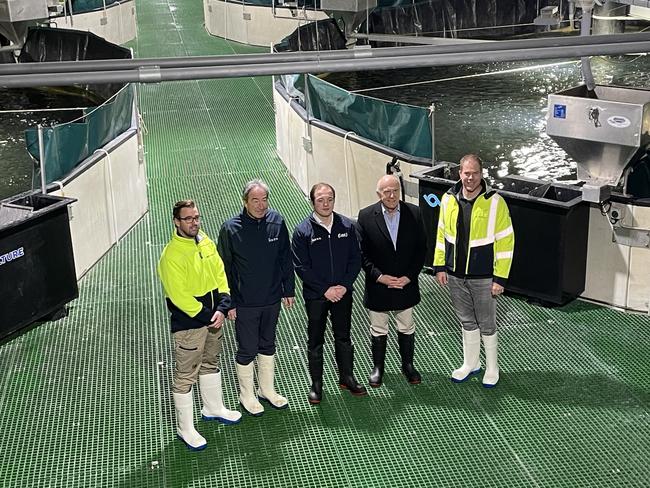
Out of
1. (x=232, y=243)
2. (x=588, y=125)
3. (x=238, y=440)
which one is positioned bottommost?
(x=238, y=440)

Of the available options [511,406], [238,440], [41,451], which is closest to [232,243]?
[238,440]

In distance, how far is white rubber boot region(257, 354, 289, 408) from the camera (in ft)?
22.9

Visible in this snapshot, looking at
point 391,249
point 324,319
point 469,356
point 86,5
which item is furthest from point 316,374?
point 86,5

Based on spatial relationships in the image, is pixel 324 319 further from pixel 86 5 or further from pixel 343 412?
pixel 86 5

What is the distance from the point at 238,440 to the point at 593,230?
407 centimetres

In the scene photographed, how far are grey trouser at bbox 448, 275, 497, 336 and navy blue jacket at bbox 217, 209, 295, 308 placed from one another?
59.6 inches

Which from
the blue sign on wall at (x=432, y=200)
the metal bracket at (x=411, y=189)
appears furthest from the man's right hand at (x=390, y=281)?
the metal bracket at (x=411, y=189)

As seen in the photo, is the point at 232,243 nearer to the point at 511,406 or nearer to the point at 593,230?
the point at 511,406

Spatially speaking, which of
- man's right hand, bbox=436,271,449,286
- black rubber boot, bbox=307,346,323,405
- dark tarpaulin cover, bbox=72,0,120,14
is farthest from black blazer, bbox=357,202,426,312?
dark tarpaulin cover, bbox=72,0,120,14

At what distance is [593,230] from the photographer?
853 cm

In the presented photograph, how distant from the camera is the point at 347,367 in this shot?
725cm

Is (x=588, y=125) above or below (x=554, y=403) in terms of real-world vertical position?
above

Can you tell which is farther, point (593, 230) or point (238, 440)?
point (593, 230)

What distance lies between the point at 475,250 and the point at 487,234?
6.2 inches
